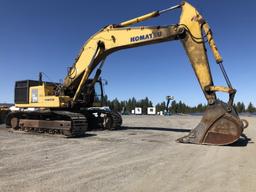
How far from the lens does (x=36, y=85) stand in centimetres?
1686

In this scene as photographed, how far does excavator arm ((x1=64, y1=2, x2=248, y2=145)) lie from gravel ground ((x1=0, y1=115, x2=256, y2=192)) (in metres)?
0.69

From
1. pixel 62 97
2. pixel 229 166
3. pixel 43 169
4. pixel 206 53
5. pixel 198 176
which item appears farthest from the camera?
pixel 62 97

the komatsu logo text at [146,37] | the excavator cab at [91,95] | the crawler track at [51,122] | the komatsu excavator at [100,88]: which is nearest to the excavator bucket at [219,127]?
the komatsu excavator at [100,88]

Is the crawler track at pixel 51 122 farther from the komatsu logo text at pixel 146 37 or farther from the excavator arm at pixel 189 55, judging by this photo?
the komatsu logo text at pixel 146 37

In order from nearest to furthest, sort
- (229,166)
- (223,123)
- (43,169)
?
(43,169) → (229,166) → (223,123)

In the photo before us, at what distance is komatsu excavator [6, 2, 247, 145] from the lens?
35.3ft

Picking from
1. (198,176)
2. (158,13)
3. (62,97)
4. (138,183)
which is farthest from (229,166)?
(62,97)

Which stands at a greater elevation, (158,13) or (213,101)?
(158,13)

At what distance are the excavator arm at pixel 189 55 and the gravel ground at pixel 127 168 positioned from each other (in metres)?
0.69

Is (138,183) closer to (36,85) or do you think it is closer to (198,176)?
(198,176)

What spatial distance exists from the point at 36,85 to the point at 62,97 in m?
2.34

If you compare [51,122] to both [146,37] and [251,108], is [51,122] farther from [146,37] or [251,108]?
[251,108]

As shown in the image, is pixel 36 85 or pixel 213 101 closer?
pixel 213 101

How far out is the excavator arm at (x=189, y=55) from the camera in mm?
10594
